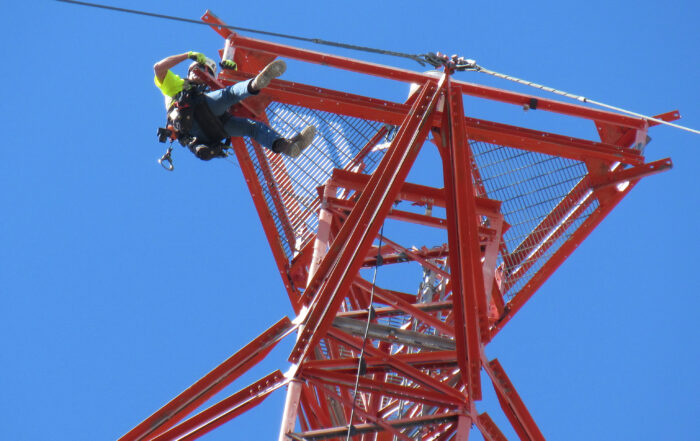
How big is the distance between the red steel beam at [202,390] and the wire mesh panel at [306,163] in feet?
7.84

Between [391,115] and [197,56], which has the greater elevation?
[197,56]

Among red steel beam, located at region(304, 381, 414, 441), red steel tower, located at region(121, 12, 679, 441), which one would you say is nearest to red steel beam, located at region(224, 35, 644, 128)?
red steel tower, located at region(121, 12, 679, 441)

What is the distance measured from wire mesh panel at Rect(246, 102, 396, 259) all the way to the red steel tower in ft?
0.07

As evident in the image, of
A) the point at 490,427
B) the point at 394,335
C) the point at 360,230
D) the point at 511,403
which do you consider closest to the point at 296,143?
the point at 360,230

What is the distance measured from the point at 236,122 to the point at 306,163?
1.39 m

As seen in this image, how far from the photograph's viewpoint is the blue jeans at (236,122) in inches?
734

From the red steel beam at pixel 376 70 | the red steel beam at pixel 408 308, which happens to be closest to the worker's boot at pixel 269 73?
the red steel beam at pixel 376 70

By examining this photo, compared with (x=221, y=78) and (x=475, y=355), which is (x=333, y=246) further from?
(x=221, y=78)

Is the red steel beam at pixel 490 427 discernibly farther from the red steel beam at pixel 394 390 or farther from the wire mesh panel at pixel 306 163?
the wire mesh panel at pixel 306 163

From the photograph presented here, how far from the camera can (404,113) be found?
18750mm

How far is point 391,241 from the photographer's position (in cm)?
1928

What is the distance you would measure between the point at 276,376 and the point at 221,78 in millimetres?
4607

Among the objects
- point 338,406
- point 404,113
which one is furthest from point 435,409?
point 404,113

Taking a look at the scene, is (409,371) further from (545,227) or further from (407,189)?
(545,227)
